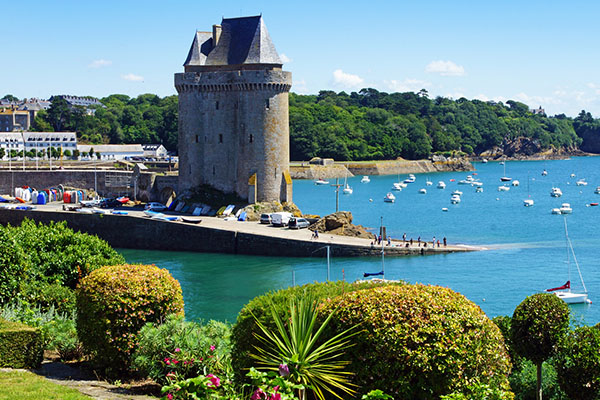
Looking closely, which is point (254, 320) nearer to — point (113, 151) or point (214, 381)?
point (214, 381)

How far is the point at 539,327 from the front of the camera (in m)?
15.7

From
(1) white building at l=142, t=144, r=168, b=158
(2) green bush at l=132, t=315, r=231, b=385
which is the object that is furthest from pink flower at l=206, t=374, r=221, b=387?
(1) white building at l=142, t=144, r=168, b=158

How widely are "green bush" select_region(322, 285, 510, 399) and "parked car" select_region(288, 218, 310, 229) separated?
38.3 metres

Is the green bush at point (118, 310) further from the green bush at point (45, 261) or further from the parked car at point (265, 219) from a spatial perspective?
the parked car at point (265, 219)

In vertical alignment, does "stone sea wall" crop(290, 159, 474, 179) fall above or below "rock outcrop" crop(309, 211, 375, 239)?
above

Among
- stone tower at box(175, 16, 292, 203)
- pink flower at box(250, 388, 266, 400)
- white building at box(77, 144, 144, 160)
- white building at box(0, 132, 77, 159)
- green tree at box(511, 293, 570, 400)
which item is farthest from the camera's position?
white building at box(0, 132, 77, 159)

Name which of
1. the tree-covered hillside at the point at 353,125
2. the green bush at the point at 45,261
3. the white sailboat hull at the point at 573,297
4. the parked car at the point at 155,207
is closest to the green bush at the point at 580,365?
the green bush at the point at 45,261

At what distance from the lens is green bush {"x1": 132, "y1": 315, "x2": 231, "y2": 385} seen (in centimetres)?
1266

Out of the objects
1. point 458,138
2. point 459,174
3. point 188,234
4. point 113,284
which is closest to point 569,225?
point 188,234

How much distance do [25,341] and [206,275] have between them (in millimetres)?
27257

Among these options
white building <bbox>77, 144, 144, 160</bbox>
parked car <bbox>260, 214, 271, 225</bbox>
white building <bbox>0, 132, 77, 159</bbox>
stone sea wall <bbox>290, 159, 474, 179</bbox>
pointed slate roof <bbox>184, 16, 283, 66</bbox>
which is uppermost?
pointed slate roof <bbox>184, 16, 283, 66</bbox>

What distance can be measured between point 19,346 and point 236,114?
1588 inches

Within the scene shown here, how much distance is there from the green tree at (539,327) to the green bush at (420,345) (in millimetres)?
4452

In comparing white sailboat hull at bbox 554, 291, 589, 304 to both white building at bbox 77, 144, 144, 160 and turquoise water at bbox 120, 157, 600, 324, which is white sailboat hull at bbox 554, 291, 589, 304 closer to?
turquoise water at bbox 120, 157, 600, 324
